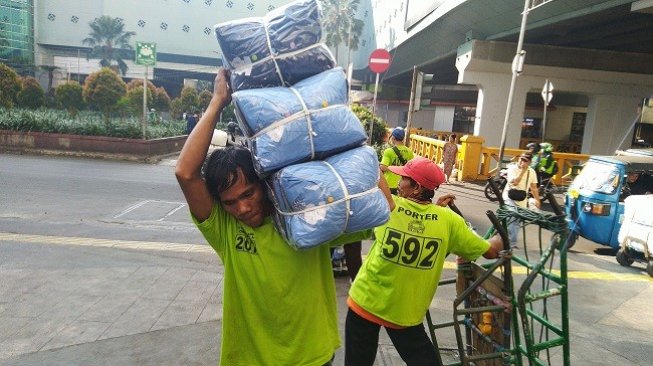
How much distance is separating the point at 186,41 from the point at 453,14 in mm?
48567

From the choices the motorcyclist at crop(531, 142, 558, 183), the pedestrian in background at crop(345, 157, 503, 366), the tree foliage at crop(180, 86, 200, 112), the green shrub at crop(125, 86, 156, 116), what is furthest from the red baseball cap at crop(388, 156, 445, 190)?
the tree foliage at crop(180, 86, 200, 112)

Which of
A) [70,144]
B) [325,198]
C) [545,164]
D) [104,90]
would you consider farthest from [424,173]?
[104,90]

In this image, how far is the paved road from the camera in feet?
11.5

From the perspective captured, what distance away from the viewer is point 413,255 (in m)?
2.49

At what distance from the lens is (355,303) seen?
8.59ft

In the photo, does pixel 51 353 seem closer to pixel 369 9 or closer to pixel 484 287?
pixel 484 287

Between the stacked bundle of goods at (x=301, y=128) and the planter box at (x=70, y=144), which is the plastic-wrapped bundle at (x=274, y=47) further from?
the planter box at (x=70, y=144)

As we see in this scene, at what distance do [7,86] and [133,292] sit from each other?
1521 cm

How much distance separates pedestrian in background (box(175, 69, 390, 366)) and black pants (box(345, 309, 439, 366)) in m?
0.76

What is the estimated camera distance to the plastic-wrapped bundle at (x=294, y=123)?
1.56 m

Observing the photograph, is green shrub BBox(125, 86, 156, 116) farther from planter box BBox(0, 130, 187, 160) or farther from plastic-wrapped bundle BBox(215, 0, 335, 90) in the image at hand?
plastic-wrapped bundle BBox(215, 0, 335, 90)

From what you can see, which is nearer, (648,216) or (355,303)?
(355,303)

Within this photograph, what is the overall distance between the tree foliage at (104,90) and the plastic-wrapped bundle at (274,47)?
15600 mm

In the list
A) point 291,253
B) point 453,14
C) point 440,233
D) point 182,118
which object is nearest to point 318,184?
point 291,253
